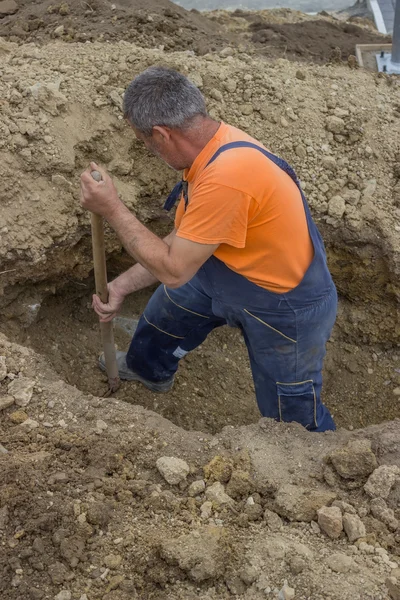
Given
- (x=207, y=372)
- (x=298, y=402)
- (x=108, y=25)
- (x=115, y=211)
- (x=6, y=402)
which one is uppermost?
(x=108, y=25)

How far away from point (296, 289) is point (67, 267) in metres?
1.75

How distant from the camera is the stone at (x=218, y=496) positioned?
A: 105 inches

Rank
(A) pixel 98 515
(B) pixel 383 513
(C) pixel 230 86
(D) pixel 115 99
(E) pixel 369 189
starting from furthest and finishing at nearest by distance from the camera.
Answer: (C) pixel 230 86, (E) pixel 369 189, (D) pixel 115 99, (B) pixel 383 513, (A) pixel 98 515

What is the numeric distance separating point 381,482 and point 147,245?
1428mm

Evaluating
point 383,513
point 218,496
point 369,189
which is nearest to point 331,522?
point 383,513

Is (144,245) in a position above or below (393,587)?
above

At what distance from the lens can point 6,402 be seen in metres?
3.06

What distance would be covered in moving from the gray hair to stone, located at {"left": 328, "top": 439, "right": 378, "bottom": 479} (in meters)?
1.59

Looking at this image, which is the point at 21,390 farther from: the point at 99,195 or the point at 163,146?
the point at 163,146

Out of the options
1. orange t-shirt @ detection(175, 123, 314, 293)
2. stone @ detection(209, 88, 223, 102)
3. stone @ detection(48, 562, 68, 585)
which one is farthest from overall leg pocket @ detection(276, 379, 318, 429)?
stone @ detection(209, 88, 223, 102)

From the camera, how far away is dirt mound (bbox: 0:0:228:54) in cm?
502

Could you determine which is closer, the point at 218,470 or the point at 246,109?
the point at 218,470

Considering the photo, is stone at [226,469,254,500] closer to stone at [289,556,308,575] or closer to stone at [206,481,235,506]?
stone at [206,481,235,506]

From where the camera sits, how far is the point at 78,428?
9.84 feet
